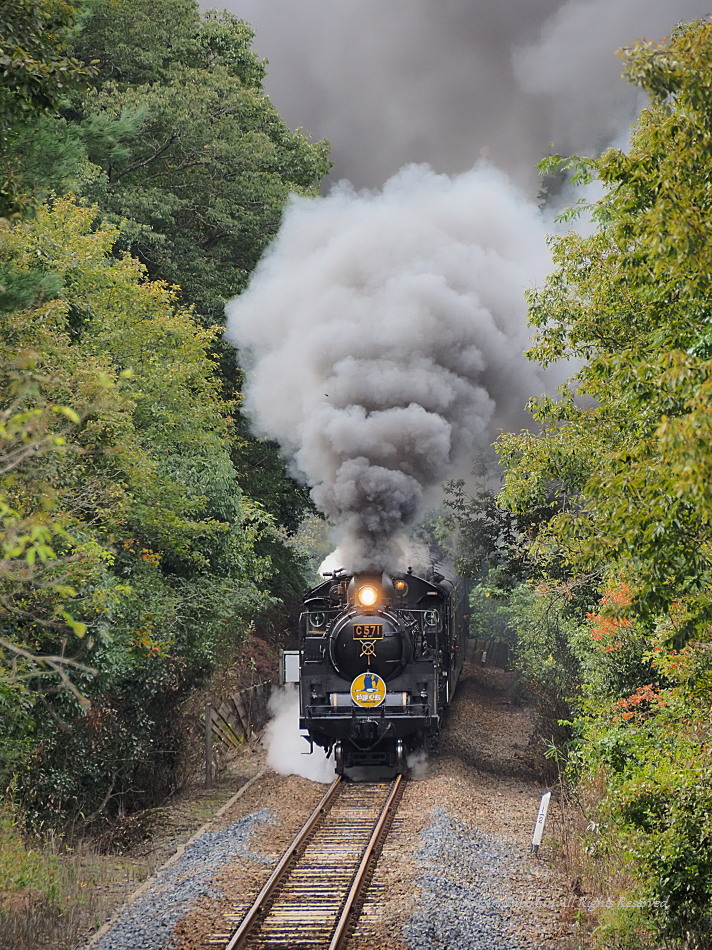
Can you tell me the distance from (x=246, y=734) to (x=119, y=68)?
690 inches

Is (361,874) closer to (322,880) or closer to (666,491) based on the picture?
(322,880)

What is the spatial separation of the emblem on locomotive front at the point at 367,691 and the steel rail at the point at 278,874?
130cm

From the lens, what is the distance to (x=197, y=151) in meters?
25.1

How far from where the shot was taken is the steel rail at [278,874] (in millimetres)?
7871

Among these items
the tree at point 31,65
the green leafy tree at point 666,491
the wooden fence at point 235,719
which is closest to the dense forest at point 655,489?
the green leafy tree at point 666,491

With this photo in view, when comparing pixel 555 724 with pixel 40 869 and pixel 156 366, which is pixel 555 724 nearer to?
pixel 156 366

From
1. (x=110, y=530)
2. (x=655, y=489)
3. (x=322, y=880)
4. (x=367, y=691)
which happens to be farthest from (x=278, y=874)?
(x=655, y=489)

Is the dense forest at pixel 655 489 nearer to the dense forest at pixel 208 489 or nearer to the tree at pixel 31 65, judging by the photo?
the dense forest at pixel 208 489

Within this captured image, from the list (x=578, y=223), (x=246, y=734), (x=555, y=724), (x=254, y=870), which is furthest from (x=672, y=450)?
(x=246, y=734)

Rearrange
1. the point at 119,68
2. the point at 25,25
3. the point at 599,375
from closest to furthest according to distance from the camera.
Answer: the point at 25,25 < the point at 599,375 < the point at 119,68

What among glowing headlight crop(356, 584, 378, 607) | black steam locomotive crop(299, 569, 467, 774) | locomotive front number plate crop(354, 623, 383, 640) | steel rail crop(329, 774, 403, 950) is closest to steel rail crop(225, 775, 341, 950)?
steel rail crop(329, 774, 403, 950)

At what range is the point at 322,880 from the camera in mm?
9523

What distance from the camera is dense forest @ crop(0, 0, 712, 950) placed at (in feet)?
21.8

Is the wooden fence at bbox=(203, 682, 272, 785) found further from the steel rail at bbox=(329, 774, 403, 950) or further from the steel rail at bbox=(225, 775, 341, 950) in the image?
the steel rail at bbox=(329, 774, 403, 950)
